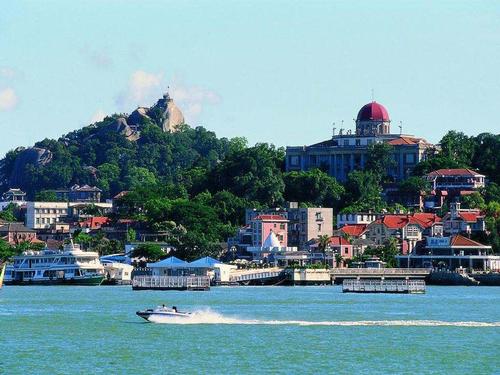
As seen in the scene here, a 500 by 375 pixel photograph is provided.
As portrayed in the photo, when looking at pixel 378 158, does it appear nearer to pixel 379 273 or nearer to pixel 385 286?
pixel 379 273

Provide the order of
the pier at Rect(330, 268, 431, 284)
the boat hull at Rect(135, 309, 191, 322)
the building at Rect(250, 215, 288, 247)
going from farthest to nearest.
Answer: the building at Rect(250, 215, 288, 247)
the pier at Rect(330, 268, 431, 284)
the boat hull at Rect(135, 309, 191, 322)

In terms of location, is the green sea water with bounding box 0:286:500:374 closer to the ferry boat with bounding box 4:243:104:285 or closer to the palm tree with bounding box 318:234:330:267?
the ferry boat with bounding box 4:243:104:285

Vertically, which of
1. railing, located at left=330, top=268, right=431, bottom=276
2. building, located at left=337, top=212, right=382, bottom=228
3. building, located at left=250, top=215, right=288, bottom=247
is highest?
building, located at left=337, top=212, right=382, bottom=228

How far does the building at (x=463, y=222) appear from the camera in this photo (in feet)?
548

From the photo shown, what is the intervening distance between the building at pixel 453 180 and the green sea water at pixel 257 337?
255ft

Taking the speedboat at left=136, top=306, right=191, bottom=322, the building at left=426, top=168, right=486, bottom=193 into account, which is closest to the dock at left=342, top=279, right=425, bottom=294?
the speedboat at left=136, top=306, right=191, bottom=322

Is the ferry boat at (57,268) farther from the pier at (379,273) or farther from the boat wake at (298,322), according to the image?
the boat wake at (298,322)

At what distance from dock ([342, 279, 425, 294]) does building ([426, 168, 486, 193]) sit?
192 ft

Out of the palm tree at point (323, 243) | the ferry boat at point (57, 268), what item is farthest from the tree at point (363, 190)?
the ferry boat at point (57, 268)

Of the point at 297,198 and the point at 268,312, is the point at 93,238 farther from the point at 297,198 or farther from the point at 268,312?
the point at 268,312

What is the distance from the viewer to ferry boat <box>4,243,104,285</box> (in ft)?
482

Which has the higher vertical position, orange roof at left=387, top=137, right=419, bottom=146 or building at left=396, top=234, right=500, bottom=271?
orange roof at left=387, top=137, right=419, bottom=146

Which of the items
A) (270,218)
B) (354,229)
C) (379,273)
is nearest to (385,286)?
(379,273)

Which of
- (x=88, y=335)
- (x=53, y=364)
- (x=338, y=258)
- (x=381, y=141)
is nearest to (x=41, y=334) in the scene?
(x=88, y=335)
